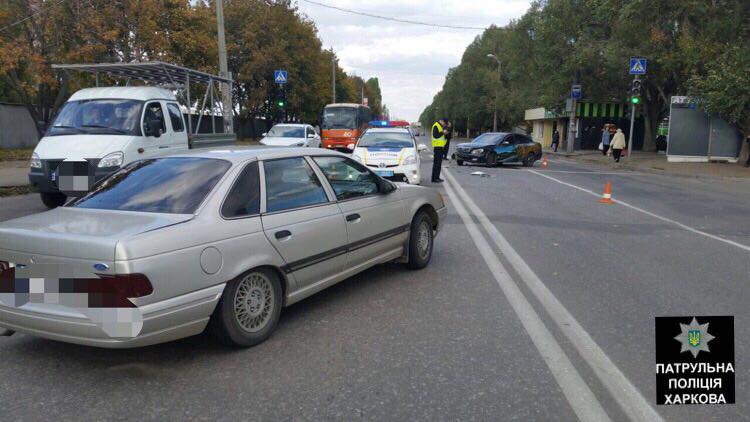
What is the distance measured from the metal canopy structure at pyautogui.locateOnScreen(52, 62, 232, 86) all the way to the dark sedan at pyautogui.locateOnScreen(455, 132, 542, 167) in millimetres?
11319

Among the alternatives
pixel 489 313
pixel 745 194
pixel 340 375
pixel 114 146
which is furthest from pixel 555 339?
A: pixel 745 194

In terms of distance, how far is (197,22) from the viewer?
26438mm

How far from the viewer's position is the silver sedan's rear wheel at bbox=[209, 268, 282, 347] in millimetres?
4051

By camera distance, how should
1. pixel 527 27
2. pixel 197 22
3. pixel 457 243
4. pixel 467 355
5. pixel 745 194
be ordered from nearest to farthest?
pixel 467 355 → pixel 457 243 → pixel 745 194 → pixel 197 22 → pixel 527 27

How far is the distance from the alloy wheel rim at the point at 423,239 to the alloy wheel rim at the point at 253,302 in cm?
249

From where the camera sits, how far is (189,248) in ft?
12.4

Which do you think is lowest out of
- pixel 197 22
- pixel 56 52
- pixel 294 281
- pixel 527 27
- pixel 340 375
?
pixel 340 375

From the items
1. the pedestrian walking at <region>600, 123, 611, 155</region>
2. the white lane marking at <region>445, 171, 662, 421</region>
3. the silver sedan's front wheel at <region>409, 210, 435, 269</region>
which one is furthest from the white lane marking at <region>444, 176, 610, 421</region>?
the pedestrian walking at <region>600, 123, 611, 155</region>

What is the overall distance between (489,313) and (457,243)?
302cm

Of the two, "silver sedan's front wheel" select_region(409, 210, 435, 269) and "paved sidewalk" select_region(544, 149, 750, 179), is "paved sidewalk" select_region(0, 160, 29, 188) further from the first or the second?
"paved sidewalk" select_region(544, 149, 750, 179)

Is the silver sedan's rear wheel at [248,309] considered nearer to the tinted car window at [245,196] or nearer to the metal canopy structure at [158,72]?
the tinted car window at [245,196]

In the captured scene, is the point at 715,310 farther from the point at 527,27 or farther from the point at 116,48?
the point at 527,27

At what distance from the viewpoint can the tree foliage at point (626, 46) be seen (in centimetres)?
2447

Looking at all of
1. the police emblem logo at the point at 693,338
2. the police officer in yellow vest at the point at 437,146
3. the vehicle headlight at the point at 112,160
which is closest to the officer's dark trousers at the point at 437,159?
the police officer in yellow vest at the point at 437,146
